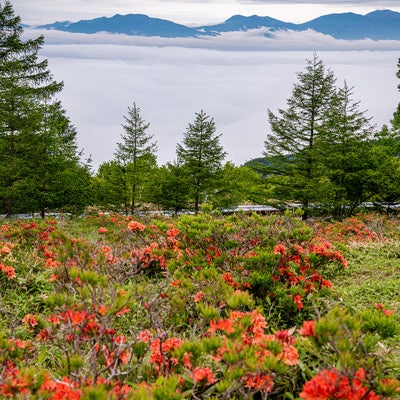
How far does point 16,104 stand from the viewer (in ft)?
62.7

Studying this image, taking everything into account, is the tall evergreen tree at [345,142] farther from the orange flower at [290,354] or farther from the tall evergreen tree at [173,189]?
the orange flower at [290,354]

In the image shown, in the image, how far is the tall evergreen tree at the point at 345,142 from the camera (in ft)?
72.6

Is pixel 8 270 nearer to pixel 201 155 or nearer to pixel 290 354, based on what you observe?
pixel 290 354

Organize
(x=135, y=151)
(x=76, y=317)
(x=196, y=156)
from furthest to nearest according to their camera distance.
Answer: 1. (x=135, y=151)
2. (x=196, y=156)
3. (x=76, y=317)

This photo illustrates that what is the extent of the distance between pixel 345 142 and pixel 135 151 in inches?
489

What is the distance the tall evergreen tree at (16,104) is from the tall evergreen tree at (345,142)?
14.6m

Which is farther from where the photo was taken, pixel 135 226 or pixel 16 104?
pixel 16 104

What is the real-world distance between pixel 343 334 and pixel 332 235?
9.29m

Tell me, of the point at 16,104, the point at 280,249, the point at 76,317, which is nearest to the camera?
the point at 76,317

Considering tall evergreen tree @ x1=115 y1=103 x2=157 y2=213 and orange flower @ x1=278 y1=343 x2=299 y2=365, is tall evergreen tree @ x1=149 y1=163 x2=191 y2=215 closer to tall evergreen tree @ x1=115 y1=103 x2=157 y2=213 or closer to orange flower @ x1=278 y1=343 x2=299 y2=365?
tall evergreen tree @ x1=115 y1=103 x2=157 y2=213

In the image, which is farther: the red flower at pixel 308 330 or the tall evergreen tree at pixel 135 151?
the tall evergreen tree at pixel 135 151

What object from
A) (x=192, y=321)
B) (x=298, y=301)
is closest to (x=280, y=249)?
(x=298, y=301)

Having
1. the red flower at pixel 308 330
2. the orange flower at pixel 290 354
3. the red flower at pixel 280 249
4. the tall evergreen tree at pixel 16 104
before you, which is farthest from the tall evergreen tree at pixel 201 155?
the red flower at pixel 308 330

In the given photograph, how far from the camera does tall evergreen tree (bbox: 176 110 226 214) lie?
24266mm
